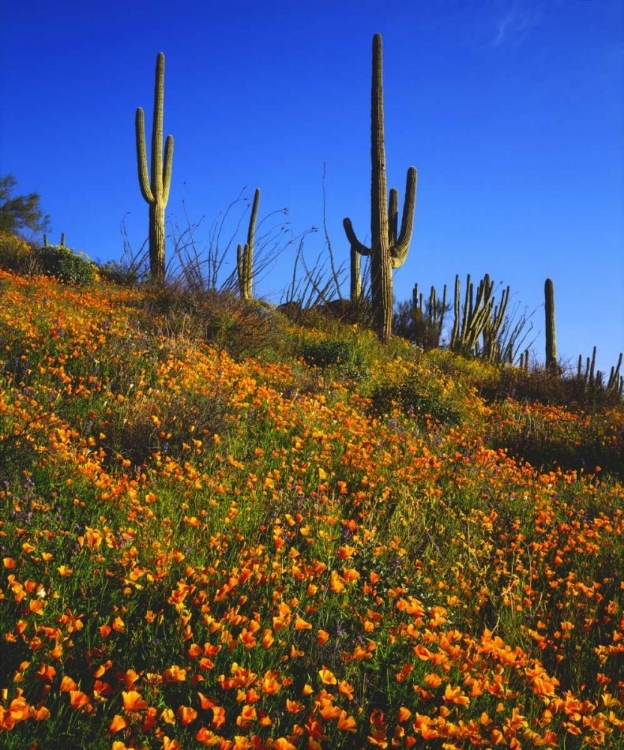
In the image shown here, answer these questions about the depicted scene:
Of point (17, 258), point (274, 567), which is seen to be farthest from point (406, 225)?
point (274, 567)

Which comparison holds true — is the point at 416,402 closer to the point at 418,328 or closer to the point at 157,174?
the point at 418,328

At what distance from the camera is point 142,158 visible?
17281 millimetres

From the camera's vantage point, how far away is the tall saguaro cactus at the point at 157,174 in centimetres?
1695

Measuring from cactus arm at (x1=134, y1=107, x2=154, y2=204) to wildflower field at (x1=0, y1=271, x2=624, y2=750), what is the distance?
9.90m

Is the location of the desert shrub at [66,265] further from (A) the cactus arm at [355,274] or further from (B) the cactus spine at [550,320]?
(B) the cactus spine at [550,320]

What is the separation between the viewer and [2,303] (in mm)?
8633

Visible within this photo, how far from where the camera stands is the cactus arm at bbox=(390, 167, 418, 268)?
47.2 ft

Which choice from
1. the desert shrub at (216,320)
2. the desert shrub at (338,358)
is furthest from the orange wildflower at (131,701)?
the desert shrub at (338,358)

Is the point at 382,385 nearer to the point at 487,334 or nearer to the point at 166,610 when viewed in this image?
the point at 166,610

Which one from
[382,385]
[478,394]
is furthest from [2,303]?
[478,394]

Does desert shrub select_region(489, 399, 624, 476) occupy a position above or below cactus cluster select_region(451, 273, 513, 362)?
below

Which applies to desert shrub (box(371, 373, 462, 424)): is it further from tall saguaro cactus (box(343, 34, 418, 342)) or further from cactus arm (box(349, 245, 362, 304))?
cactus arm (box(349, 245, 362, 304))

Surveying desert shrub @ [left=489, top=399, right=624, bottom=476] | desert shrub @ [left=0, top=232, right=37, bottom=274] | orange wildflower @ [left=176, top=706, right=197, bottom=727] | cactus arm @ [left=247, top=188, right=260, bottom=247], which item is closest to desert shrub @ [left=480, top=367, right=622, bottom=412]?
desert shrub @ [left=489, top=399, right=624, bottom=476]

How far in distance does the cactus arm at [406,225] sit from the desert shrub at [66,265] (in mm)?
7401
